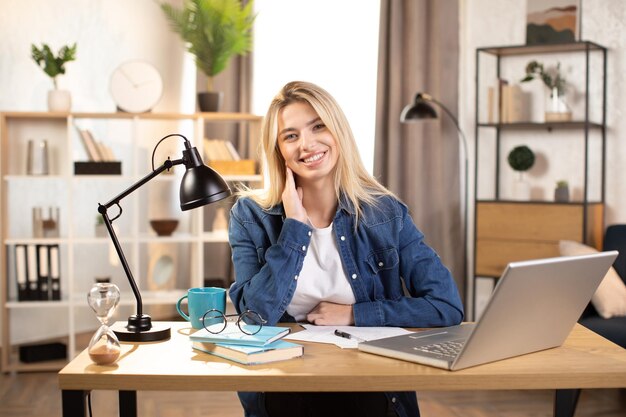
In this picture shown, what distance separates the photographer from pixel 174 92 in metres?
5.82

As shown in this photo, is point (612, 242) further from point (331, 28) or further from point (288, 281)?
point (288, 281)

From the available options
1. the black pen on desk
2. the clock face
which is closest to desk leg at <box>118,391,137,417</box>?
the black pen on desk

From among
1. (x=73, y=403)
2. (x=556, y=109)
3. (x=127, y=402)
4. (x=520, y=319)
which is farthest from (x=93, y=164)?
(x=520, y=319)

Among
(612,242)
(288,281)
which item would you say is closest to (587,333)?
(288,281)

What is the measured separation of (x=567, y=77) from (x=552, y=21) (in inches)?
13.8

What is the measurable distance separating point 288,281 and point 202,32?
3.04m

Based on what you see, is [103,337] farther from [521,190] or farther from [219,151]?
[521,190]

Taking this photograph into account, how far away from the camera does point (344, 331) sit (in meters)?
1.96

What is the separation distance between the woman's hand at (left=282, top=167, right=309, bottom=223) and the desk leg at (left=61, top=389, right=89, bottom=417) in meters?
0.81

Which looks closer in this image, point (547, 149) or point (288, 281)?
point (288, 281)

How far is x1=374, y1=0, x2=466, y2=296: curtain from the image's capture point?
5.40 m

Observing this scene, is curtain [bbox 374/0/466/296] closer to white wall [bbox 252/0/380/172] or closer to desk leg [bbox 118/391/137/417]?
white wall [bbox 252/0/380/172]

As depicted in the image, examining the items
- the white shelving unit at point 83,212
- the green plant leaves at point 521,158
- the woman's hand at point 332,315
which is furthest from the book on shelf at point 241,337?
the green plant leaves at point 521,158

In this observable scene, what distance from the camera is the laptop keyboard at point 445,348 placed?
5.60 feet
